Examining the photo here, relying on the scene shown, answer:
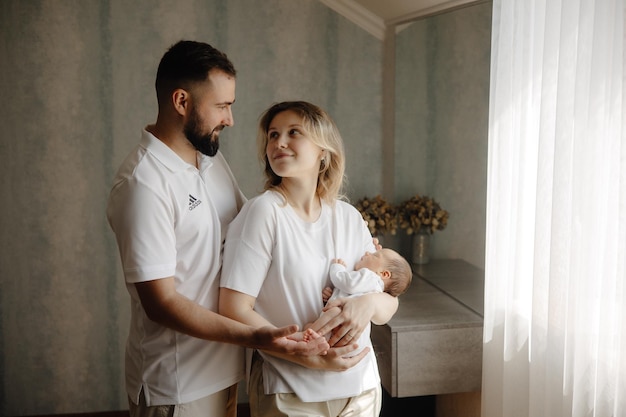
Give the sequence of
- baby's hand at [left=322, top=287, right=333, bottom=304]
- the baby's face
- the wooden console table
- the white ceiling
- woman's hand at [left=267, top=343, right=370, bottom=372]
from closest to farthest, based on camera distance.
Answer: woman's hand at [left=267, top=343, right=370, bottom=372] < baby's hand at [left=322, top=287, right=333, bottom=304] < the baby's face < the wooden console table < the white ceiling

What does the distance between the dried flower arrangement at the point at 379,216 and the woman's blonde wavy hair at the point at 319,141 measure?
3.68 ft

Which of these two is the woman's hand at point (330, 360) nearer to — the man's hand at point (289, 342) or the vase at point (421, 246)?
the man's hand at point (289, 342)

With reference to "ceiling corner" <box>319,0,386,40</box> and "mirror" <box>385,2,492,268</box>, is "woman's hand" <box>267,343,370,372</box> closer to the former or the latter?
"mirror" <box>385,2,492,268</box>

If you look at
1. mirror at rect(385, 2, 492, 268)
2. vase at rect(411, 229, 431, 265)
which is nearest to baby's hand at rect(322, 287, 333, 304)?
mirror at rect(385, 2, 492, 268)

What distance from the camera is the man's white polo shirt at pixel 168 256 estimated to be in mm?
1491

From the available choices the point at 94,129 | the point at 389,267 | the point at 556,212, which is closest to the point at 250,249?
the point at 389,267

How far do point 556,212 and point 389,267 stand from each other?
0.49 meters

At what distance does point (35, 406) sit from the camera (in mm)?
3191

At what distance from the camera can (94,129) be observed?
3.04 metres

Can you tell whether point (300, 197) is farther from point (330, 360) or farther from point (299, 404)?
point (299, 404)

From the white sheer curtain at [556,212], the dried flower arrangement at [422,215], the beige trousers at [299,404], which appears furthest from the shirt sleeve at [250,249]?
the dried flower arrangement at [422,215]

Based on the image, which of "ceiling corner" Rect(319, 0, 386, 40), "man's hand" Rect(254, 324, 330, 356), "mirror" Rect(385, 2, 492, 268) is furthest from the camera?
"ceiling corner" Rect(319, 0, 386, 40)

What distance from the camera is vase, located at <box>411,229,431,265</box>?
116 inches

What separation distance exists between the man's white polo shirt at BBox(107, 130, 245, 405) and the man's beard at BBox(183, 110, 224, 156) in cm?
6
